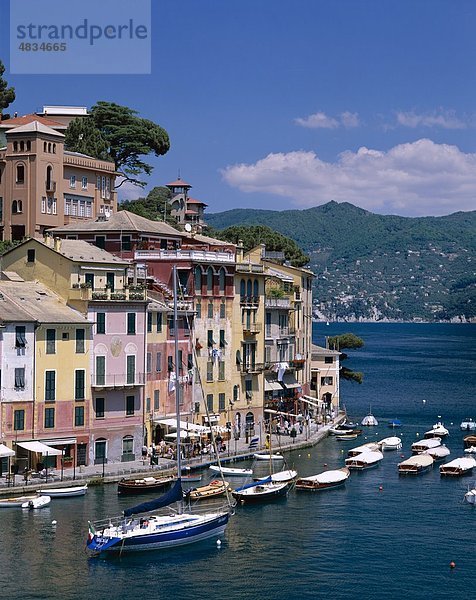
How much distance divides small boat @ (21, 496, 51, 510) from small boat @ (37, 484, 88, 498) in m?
1.47

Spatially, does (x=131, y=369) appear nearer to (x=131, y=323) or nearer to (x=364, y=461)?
(x=131, y=323)

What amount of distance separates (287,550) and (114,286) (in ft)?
102

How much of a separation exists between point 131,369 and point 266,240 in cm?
6182

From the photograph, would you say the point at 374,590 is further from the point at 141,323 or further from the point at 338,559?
the point at 141,323

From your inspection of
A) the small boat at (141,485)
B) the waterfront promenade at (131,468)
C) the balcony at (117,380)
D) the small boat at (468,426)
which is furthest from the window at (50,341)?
the small boat at (468,426)

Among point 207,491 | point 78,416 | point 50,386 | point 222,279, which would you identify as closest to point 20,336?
point 50,386

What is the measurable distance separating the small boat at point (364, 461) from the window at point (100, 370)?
21697 millimetres

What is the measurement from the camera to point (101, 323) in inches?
3302

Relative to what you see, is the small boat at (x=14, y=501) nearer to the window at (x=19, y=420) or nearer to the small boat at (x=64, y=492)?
the small boat at (x=64, y=492)

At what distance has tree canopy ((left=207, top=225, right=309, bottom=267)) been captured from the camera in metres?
145

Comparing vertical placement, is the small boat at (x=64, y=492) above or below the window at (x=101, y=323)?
below

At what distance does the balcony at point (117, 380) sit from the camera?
82938 mm

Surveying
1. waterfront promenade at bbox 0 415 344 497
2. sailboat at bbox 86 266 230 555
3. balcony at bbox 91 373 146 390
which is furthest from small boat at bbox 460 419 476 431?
sailboat at bbox 86 266 230 555

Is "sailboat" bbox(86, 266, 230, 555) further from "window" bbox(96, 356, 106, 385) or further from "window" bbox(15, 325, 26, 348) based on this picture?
"window" bbox(96, 356, 106, 385)
